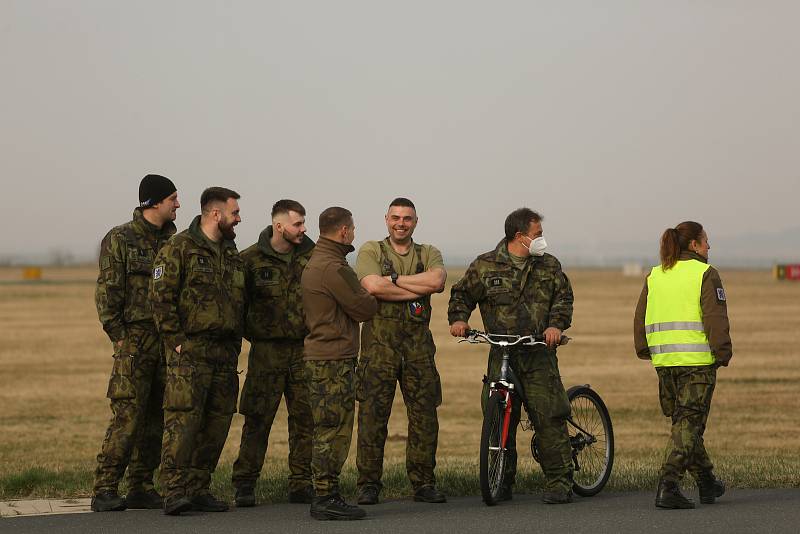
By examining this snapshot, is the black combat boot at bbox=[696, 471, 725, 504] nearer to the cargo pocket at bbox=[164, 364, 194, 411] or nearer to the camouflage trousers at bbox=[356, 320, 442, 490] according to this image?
the camouflage trousers at bbox=[356, 320, 442, 490]

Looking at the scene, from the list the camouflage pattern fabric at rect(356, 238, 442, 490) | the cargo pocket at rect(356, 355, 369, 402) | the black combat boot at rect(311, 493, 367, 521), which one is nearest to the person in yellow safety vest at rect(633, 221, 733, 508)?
the camouflage pattern fabric at rect(356, 238, 442, 490)

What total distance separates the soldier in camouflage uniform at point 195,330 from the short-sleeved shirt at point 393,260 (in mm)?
1028

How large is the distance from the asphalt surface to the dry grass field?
3.09ft

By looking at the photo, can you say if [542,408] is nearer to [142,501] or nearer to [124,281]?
[142,501]

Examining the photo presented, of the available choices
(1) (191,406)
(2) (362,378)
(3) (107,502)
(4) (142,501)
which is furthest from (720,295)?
(3) (107,502)

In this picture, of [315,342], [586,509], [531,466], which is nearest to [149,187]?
[315,342]

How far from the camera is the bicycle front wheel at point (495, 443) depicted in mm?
9008

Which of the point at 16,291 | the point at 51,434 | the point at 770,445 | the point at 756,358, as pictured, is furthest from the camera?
the point at 16,291

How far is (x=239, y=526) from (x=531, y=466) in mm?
6059

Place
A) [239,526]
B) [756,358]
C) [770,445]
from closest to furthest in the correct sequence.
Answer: [239,526]
[770,445]
[756,358]

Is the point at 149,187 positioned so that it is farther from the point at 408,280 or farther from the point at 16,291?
the point at 16,291

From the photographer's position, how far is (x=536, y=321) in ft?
31.1

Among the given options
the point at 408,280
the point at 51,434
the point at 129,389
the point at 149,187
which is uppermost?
the point at 149,187

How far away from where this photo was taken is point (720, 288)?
358 inches
